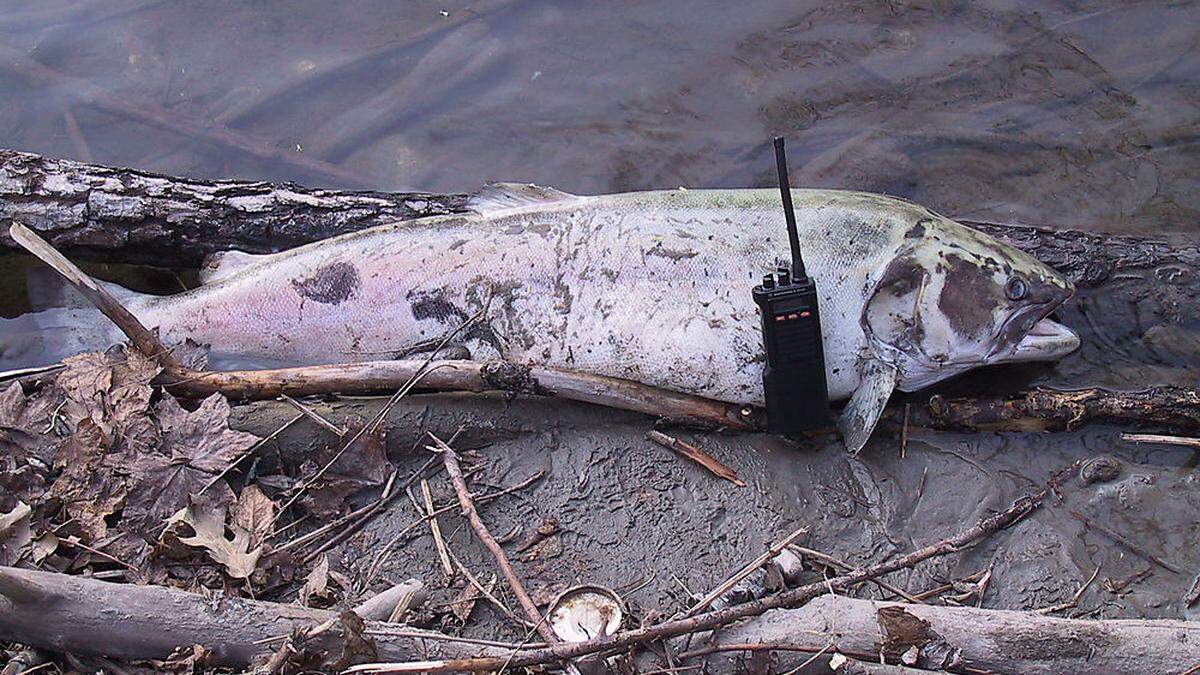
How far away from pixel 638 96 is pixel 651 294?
2636 mm

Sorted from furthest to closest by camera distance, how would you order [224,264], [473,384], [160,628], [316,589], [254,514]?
[224,264], [473,384], [254,514], [316,589], [160,628]

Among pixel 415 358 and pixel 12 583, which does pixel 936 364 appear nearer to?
pixel 415 358

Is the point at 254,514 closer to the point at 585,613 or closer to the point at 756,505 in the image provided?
the point at 585,613

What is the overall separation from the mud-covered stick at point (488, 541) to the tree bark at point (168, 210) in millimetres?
1442

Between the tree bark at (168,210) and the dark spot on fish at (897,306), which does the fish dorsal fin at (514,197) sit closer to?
the tree bark at (168,210)

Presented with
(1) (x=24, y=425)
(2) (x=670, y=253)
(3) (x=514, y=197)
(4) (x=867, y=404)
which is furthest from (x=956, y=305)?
(1) (x=24, y=425)

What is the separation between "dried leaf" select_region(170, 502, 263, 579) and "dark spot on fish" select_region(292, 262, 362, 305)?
1079 millimetres

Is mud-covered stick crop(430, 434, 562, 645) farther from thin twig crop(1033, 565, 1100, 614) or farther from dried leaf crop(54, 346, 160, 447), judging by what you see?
thin twig crop(1033, 565, 1100, 614)

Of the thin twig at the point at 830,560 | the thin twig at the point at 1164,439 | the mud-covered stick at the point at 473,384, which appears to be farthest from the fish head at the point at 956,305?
the thin twig at the point at 830,560

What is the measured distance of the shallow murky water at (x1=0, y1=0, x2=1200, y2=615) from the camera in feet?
20.3

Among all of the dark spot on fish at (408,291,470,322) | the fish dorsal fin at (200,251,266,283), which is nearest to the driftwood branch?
the dark spot on fish at (408,291,470,322)

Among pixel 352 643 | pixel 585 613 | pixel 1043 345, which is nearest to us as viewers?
pixel 352 643

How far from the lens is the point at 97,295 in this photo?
426cm

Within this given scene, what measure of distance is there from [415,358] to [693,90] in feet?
10.4
